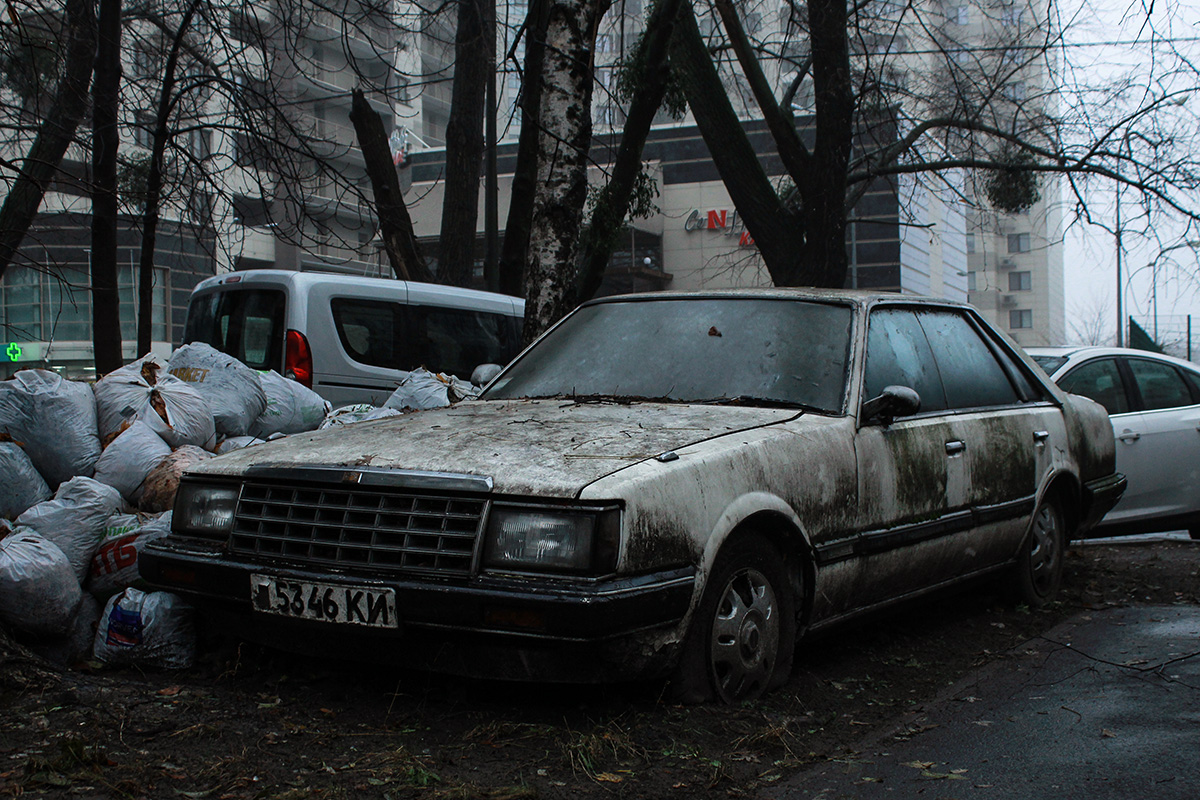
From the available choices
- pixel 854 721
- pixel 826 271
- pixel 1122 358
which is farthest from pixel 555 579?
pixel 826 271

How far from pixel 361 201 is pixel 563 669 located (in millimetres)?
7580

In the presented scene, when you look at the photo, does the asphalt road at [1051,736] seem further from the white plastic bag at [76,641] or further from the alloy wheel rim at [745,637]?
the white plastic bag at [76,641]

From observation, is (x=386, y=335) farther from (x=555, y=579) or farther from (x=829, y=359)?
(x=555, y=579)

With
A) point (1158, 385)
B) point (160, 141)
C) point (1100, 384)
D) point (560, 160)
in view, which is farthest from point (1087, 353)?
point (160, 141)

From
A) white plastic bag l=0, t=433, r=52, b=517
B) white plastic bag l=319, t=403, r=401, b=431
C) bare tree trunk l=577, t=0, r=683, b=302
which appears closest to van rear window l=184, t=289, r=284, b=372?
bare tree trunk l=577, t=0, r=683, b=302

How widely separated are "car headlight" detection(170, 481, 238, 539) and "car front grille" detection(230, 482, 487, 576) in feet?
0.37

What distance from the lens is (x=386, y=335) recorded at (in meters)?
10.5

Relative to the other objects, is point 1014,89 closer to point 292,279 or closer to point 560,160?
point 560,160

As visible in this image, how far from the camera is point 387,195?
499 inches

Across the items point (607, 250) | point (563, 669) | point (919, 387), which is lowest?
point (563, 669)

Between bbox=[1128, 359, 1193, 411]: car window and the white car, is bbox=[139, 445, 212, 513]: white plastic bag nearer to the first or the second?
the white car

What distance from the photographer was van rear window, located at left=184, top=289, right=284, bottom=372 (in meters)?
9.88

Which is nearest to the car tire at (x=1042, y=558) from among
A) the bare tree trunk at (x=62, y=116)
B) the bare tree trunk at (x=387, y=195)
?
the bare tree trunk at (x=62, y=116)

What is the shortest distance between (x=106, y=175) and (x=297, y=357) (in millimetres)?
2465
